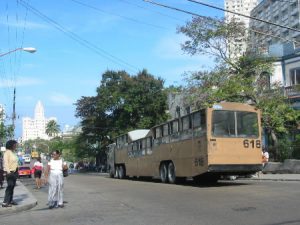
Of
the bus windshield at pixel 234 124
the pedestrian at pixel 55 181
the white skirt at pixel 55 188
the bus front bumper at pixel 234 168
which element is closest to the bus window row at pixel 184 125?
the bus windshield at pixel 234 124

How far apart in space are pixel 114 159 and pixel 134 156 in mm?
6705

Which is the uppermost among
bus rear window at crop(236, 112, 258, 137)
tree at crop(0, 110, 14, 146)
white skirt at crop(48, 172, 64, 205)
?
tree at crop(0, 110, 14, 146)

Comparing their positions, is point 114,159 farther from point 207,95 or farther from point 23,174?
point 23,174

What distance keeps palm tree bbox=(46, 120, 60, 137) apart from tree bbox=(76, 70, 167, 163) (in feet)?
307

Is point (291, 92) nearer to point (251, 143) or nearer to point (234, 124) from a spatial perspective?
point (251, 143)

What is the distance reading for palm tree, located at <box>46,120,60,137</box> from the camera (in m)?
163

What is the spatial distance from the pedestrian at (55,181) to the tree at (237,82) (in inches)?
766

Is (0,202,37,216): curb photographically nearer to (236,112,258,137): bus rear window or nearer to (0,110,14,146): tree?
(236,112,258,137): bus rear window

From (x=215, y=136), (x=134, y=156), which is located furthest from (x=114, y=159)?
(x=215, y=136)

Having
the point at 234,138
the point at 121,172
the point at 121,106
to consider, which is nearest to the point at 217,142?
the point at 234,138

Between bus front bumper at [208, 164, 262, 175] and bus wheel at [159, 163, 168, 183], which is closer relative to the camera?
bus front bumper at [208, 164, 262, 175]

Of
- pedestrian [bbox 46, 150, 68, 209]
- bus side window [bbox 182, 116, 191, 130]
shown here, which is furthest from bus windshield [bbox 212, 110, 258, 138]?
pedestrian [bbox 46, 150, 68, 209]

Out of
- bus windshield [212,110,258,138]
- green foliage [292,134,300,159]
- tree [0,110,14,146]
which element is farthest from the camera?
tree [0,110,14,146]

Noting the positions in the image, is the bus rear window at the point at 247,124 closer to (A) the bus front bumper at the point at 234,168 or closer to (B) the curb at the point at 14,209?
(A) the bus front bumper at the point at 234,168
